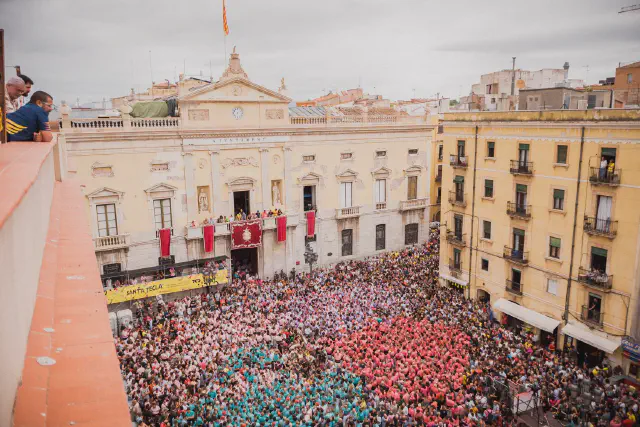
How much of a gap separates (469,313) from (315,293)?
373 inches

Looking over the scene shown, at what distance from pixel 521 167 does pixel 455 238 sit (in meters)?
7.05

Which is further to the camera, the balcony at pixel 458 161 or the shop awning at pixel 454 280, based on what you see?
the shop awning at pixel 454 280

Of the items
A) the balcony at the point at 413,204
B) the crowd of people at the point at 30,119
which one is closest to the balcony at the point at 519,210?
the balcony at the point at 413,204

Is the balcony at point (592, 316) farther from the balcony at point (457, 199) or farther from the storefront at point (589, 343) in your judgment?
the balcony at point (457, 199)

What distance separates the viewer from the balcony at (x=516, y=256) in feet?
94.9

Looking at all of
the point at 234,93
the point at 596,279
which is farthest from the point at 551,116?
the point at 234,93

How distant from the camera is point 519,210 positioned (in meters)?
29.2

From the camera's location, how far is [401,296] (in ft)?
103

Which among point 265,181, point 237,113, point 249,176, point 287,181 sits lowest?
point 287,181

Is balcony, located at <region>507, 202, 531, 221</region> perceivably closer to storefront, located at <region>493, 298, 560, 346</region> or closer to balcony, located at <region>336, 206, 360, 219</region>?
storefront, located at <region>493, 298, 560, 346</region>

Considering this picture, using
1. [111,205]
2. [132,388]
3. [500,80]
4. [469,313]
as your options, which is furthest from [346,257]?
[500,80]

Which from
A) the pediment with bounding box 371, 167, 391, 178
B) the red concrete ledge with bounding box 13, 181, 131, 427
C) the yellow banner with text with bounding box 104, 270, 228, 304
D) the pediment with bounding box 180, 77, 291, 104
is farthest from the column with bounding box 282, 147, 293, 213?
the red concrete ledge with bounding box 13, 181, 131, 427

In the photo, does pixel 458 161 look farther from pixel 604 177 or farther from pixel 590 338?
pixel 590 338

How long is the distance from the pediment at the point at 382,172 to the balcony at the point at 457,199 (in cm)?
723
